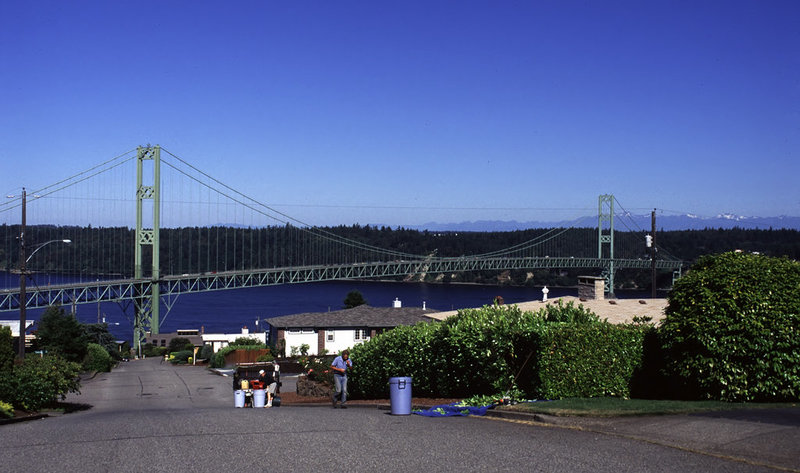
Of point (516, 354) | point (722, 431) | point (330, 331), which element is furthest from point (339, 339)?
point (722, 431)

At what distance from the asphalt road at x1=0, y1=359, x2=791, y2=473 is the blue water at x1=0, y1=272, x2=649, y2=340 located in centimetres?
8905

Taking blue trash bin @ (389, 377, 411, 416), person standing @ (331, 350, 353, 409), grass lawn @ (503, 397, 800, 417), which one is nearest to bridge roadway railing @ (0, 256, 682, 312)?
person standing @ (331, 350, 353, 409)

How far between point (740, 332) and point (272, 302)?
14359 centimetres

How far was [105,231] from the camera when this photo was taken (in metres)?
101

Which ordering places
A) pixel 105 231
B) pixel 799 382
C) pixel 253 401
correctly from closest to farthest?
pixel 799 382 → pixel 253 401 → pixel 105 231

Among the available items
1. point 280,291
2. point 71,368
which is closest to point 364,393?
point 71,368

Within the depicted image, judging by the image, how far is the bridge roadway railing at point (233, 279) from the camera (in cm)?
7156

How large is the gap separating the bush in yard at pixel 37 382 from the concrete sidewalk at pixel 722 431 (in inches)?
502

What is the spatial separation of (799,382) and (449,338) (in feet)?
23.2

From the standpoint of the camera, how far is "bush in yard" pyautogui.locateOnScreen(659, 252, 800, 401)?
42.4 feet

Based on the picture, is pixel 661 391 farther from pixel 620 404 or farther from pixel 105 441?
pixel 105 441

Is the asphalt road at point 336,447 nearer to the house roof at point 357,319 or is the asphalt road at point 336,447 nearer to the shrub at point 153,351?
the house roof at point 357,319

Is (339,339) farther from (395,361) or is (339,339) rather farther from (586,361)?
(586,361)

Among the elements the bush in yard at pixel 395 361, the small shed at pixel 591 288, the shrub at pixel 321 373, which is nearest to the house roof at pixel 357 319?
the small shed at pixel 591 288
